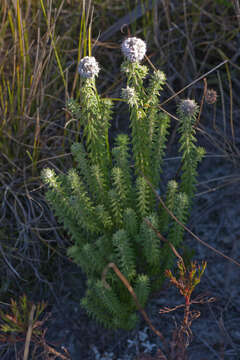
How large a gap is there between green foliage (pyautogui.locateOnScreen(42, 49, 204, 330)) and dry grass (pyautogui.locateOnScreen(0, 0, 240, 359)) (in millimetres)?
332

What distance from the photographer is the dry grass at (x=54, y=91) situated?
207 cm

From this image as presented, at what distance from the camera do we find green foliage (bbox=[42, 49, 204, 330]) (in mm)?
1574

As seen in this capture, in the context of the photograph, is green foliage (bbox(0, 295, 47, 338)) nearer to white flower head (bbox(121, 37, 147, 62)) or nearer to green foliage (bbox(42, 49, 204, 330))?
green foliage (bbox(42, 49, 204, 330))

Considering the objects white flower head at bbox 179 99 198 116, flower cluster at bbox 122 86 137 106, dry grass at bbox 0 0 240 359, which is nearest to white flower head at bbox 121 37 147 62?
flower cluster at bbox 122 86 137 106

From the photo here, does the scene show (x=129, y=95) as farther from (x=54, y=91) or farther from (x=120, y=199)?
(x=54, y=91)

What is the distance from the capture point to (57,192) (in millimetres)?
1627

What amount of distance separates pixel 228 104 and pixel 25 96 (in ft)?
4.49

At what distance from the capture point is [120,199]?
170cm

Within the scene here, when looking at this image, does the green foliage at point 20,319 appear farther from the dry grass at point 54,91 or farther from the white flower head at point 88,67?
the white flower head at point 88,67

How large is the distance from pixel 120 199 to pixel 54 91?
3.43 feet

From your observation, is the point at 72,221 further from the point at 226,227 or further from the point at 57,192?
the point at 226,227

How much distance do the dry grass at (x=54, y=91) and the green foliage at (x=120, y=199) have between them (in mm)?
332

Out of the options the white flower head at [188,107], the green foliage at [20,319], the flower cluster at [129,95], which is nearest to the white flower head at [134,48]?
the flower cluster at [129,95]

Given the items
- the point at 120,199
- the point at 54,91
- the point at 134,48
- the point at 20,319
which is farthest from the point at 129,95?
the point at 54,91
